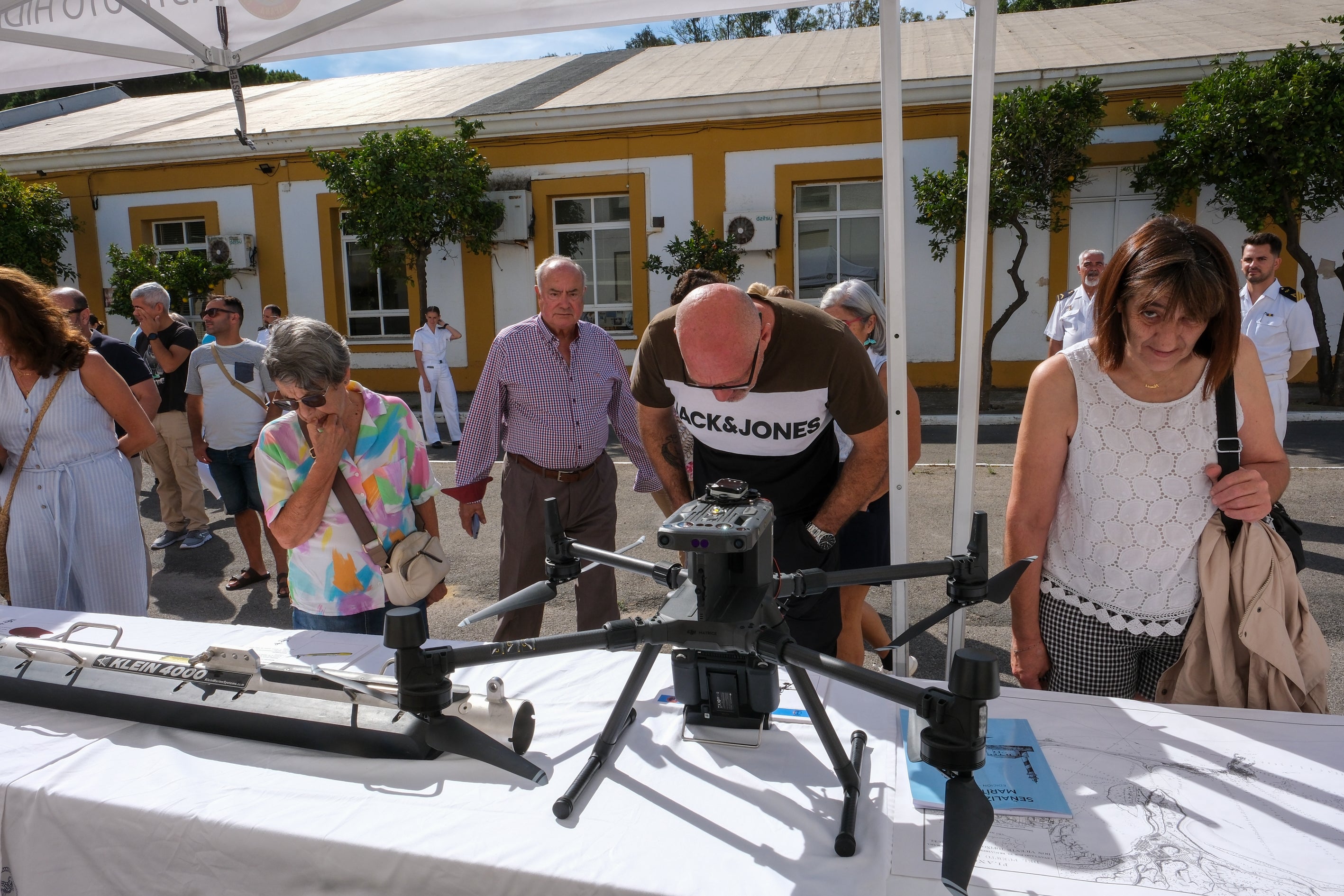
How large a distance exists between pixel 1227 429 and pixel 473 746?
1.55 metres

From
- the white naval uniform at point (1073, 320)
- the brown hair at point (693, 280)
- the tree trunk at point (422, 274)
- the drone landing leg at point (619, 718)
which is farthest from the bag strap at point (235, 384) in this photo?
the tree trunk at point (422, 274)

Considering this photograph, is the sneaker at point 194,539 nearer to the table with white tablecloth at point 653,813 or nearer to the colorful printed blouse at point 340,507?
the colorful printed blouse at point 340,507

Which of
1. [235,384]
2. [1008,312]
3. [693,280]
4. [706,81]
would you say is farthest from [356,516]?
[706,81]

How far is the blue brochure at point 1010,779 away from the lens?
51.3 inches

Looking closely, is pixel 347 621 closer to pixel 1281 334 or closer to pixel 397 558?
pixel 397 558

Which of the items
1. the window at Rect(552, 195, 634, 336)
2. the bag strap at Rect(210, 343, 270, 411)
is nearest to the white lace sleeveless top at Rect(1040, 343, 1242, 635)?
the bag strap at Rect(210, 343, 270, 411)

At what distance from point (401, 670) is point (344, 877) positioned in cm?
34

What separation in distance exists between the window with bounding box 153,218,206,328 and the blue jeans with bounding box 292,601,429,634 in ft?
45.0

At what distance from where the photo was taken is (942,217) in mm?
10266

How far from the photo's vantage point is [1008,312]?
Answer: 10.8 metres

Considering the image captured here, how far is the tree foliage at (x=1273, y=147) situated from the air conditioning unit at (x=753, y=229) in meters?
4.58

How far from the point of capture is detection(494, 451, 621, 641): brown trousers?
10.7 ft

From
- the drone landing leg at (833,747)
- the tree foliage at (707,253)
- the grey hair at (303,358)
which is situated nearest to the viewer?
the drone landing leg at (833,747)

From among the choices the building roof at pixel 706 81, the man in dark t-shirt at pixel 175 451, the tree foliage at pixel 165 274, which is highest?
the building roof at pixel 706 81
